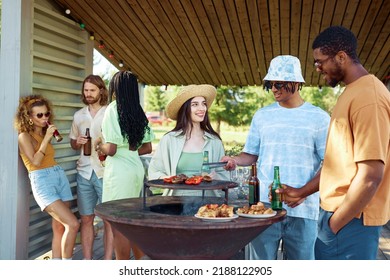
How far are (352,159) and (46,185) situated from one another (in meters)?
3.01

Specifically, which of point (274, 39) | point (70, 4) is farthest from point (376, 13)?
point (70, 4)

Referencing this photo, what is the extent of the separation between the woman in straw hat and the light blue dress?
0.30 meters

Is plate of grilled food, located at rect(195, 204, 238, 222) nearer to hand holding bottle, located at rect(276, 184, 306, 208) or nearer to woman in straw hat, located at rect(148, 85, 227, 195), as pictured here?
hand holding bottle, located at rect(276, 184, 306, 208)

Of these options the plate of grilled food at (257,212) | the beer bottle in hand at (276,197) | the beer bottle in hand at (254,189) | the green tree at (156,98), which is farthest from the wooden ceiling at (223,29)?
the green tree at (156,98)

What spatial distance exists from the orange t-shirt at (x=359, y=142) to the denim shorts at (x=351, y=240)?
0.05 m

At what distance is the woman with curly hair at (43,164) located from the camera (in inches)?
177

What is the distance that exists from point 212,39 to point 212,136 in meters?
3.49

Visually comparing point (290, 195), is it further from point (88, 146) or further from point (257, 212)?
point (88, 146)

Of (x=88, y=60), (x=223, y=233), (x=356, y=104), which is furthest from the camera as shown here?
(x=88, y=60)

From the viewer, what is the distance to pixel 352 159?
239 cm

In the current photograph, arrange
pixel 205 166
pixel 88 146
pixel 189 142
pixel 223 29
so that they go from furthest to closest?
pixel 223 29, pixel 88 146, pixel 189 142, pixel 205 166

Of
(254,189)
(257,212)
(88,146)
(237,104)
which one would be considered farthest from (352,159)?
(237,104)

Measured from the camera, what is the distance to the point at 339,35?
8.21 feet
